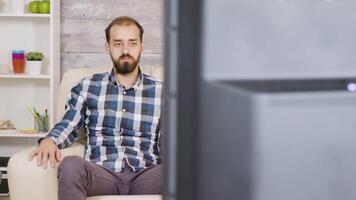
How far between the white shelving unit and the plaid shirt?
106cm

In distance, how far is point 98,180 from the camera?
219cm

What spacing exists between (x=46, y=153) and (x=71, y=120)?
10.5 inches

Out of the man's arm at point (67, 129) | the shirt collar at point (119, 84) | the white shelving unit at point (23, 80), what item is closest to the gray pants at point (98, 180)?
the man's arm at point (67, 129)

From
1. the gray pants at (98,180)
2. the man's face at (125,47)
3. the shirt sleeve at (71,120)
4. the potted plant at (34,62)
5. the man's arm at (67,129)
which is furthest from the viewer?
the potted plant at (34,62)

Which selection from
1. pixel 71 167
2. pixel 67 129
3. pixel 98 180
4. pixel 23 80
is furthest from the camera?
pixel 23 80

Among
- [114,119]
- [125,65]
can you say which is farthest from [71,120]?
[125,65]

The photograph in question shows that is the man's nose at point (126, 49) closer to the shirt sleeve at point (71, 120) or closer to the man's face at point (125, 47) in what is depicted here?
the man's face at point (125, 47)

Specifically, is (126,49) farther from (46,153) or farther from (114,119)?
Result: (46,153)

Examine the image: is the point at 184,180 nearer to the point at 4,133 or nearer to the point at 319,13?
the point at 319,13

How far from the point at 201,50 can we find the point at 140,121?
203 centimetres

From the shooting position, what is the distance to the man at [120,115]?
7.63 feet

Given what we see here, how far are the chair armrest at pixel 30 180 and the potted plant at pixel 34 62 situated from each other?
4.61ft

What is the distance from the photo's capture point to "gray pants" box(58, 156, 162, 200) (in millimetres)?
2018

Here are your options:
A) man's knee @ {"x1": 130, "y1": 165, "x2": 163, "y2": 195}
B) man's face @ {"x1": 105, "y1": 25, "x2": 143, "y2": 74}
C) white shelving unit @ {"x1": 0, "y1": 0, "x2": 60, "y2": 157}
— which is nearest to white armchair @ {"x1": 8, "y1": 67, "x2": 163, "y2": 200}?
man's knee @ {"x1": 130, "y1": 165, "x2": 163, "y2": 195}
